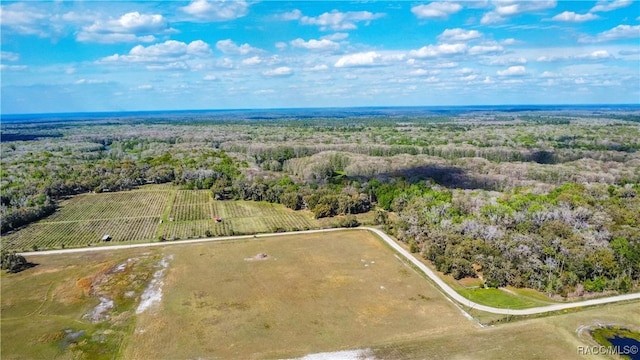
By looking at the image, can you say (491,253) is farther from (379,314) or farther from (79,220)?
(79,220)

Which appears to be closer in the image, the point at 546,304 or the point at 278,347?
the point at 278,347

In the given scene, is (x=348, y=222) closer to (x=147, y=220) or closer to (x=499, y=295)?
(x=499, y=295)

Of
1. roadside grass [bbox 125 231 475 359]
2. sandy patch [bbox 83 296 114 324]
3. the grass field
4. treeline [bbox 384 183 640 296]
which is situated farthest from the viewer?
treeline [bbox 384 183 640 296]

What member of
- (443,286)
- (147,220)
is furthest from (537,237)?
(147,220)

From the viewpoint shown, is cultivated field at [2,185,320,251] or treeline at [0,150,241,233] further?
treeline at [0,150,241,233]

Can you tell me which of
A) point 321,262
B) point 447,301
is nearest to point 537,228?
point 447,301

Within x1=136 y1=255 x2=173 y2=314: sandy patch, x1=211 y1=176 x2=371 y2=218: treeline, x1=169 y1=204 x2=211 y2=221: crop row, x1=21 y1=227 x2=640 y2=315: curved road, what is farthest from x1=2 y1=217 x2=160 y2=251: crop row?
x1=211 y1=176 x2=371 y2=218: treeline

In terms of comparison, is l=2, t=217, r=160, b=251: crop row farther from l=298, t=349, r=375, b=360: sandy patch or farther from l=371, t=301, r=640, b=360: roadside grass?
l=371, t=301, r=640, b=360: roadside grass
